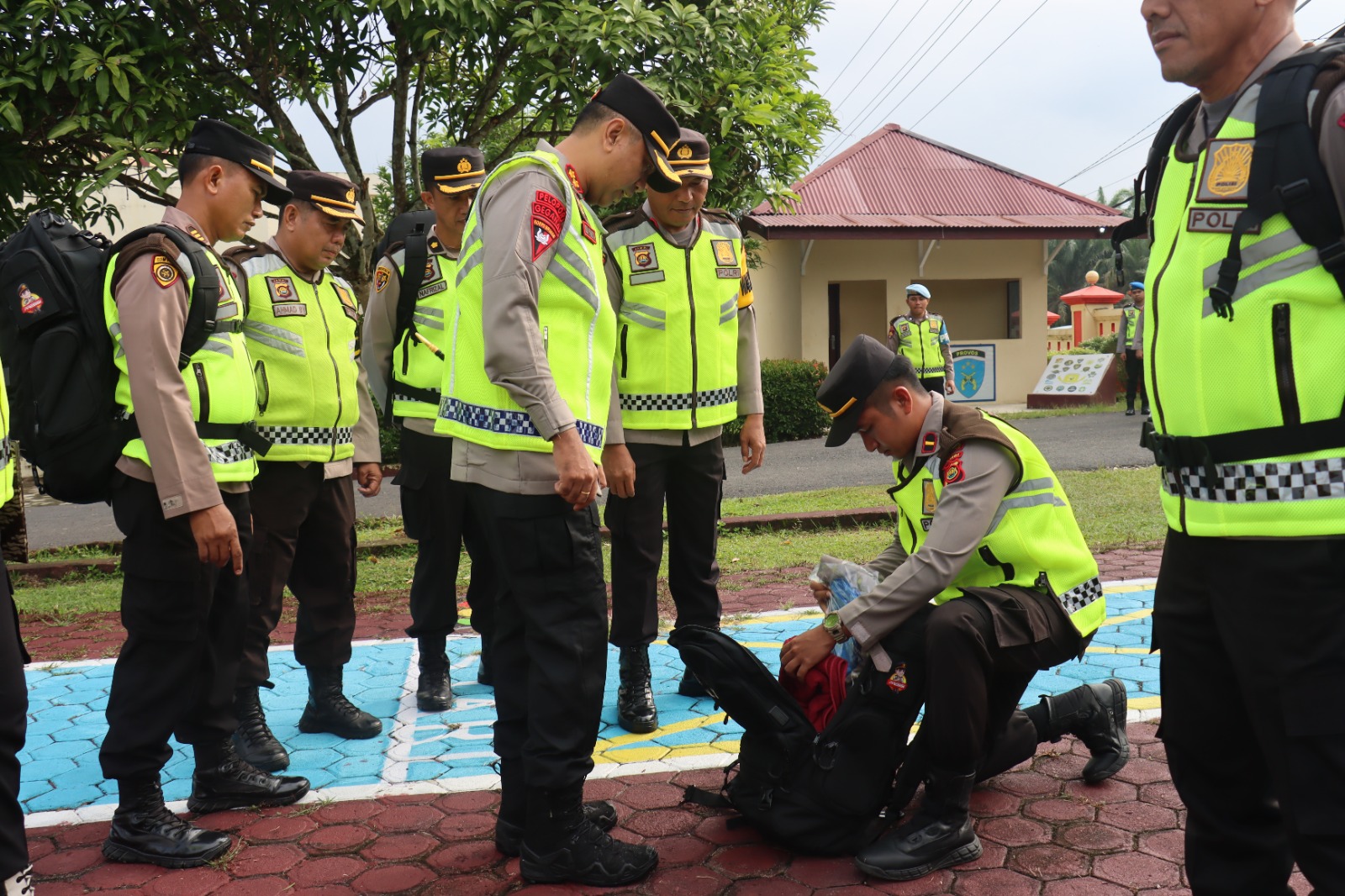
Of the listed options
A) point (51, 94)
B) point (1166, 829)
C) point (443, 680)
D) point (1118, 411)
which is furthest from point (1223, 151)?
point (1118, 411)

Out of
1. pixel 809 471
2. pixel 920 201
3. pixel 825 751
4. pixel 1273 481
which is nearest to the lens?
pixel 1273 481

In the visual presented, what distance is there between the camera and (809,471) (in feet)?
42.6

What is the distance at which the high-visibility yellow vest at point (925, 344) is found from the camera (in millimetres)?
14469

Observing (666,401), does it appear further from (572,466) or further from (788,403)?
(788,403)

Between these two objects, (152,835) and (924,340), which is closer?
(152,835)

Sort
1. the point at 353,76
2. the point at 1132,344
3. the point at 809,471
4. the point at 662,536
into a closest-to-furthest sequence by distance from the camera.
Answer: the point at 662,536
the point at 353,76
the point at 809,471
the point at 1132,344

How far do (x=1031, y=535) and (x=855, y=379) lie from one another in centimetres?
73

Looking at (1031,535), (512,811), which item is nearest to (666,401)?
(1031,535)

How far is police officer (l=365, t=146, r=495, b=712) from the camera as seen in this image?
4.72 metres

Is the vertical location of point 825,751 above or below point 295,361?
below

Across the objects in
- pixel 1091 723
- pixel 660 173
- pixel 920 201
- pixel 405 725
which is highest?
pixel 920 201

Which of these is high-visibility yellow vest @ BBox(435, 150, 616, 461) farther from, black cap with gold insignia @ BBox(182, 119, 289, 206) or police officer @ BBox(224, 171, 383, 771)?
police officer @ BBox(224, 171, 383, 771)

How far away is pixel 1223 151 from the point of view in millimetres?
2062

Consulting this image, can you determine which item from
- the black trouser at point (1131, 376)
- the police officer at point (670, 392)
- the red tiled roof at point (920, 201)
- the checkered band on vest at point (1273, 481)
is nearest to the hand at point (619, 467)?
the police officer at point (670, 392)
